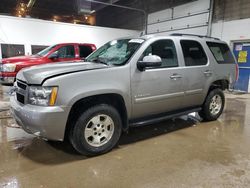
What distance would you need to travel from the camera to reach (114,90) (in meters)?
2.66

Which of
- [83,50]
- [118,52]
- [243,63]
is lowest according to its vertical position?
[243,63]

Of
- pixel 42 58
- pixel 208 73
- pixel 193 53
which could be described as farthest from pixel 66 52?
pixel 208 73

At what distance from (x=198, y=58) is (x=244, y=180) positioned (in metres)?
2.31

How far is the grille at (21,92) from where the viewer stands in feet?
8.32

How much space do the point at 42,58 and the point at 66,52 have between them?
1.06m

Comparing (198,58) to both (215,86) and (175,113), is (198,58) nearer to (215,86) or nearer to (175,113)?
(215,86)

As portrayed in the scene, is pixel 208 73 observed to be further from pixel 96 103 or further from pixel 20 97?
pixel 20 97

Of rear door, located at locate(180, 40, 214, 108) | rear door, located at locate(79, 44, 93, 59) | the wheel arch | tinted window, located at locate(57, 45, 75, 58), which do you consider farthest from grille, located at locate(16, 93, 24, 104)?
rear door, located at locate(79, 44, 93, 59)

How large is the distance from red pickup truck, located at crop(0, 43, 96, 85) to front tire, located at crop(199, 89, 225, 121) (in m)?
3.06

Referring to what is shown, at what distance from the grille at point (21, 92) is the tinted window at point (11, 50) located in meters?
8.38

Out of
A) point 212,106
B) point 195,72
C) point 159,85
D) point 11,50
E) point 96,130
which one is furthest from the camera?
point 11,50

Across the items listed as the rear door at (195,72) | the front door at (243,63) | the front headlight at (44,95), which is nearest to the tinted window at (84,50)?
the rear door at (195,72)

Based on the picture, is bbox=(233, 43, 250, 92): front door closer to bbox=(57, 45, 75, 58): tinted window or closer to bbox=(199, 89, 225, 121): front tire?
bbox=(199, 89, 225, 121): front tire

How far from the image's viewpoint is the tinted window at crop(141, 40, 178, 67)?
10.4 ft
